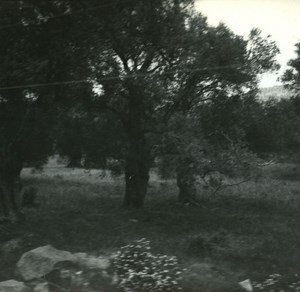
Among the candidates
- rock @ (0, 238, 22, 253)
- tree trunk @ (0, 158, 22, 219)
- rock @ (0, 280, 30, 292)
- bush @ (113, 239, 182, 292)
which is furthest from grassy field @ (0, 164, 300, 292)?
rock @ (0, 280, 30, 292)

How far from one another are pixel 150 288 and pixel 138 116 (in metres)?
10.7

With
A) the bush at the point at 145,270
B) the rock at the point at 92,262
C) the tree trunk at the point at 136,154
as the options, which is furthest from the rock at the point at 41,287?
the tree trunk at the point at 136,154

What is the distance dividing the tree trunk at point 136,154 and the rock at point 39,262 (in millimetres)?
8232

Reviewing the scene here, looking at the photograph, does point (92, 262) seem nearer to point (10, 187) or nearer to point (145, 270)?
point (145, 270)

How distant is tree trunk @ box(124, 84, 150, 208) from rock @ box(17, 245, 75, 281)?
8232 mm

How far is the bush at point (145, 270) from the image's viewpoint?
8875 mm

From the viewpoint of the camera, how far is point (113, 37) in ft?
44.7

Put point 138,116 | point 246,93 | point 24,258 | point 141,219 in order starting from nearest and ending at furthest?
point 24,258
point 141,219
point 138,116
point 246,93

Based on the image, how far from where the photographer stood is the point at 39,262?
9844 mm

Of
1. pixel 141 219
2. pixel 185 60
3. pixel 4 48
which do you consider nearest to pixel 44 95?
pixel 4 48

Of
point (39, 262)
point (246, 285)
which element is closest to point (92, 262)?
point (39, 262)

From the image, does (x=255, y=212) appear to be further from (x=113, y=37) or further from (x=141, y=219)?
(x=113, y=37)

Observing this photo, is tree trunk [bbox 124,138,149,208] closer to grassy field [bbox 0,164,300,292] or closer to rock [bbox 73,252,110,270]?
grassy field [bbox 0,164,300,292]

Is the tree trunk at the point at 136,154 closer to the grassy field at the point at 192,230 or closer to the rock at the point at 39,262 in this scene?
the grassy field at the point at 192,230
